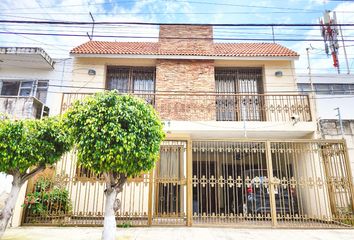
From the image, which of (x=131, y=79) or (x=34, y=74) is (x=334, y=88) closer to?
(x=131, y=79)

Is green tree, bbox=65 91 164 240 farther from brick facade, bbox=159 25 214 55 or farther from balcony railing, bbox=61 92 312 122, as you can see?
brick facade, bbox=159 25 214 55

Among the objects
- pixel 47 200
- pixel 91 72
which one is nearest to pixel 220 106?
pixel 91 72

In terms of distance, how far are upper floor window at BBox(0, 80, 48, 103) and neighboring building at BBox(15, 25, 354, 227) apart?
200 centimetres

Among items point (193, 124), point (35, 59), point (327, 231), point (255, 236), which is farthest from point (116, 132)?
point (35, 59)

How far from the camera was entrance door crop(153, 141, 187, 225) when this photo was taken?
6.63 meters

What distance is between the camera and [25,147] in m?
4.54

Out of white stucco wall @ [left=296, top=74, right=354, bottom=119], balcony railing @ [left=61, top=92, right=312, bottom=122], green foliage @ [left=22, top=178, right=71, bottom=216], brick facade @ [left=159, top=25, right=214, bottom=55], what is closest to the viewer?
green foliage @ [left=22, top=178, right=71, bottom=216]

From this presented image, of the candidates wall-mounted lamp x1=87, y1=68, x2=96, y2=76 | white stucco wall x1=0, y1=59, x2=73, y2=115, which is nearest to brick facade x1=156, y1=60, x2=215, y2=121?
wall-mounted lamp x1=87, y1=68, x2=96, y2=76

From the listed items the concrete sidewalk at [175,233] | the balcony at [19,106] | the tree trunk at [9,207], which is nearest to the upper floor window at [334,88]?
the concrete sidewalk at [175,233]

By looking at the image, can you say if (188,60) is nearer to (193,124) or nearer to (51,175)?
(193,124)

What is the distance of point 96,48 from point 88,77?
1.43m

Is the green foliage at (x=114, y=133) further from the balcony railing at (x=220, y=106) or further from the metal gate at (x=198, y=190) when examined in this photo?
the balcony railing at (x=220, y=106)

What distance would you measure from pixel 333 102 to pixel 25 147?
42.4ft

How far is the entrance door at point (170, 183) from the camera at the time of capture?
6.63m
